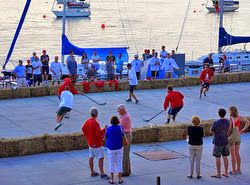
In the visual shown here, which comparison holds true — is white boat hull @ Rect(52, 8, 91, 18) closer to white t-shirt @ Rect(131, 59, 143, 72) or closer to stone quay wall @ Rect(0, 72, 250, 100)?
stone quay wall @ Rect(0, 72, 250, 100)

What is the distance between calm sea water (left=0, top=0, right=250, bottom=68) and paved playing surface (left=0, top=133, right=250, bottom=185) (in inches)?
1695

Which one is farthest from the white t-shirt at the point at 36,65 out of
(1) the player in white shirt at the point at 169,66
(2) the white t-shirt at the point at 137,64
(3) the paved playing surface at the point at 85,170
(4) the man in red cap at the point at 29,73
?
(3) the paved playing surface at the point at 85,170

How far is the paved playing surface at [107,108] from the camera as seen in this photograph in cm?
1605

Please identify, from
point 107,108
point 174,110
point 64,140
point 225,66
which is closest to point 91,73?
point 107,108

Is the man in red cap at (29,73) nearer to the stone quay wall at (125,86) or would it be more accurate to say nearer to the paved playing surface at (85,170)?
the stone quay wall at (125,86)

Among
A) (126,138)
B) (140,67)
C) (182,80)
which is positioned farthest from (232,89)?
(126,138)

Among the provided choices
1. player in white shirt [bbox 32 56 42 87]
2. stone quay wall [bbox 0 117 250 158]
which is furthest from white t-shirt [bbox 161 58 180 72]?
stone quay wall [bbox 0 117 250 158]

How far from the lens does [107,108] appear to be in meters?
18.8

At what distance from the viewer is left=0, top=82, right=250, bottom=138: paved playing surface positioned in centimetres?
1605

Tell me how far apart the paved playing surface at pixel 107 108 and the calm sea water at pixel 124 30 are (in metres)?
35.0

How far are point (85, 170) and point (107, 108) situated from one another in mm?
7013

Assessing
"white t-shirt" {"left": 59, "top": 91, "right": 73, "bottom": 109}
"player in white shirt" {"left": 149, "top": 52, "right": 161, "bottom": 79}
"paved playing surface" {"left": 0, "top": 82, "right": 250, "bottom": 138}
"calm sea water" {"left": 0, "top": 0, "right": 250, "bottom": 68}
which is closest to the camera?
"white t-shirt" {"left": 59, "top": 91, "right": 73, "bottom": 109}

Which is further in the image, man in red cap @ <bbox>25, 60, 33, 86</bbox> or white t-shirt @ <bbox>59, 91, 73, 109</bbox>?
man in red cap @ <bbox>25, 60, 33, 86</bbox>

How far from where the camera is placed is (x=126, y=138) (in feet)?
37.2
